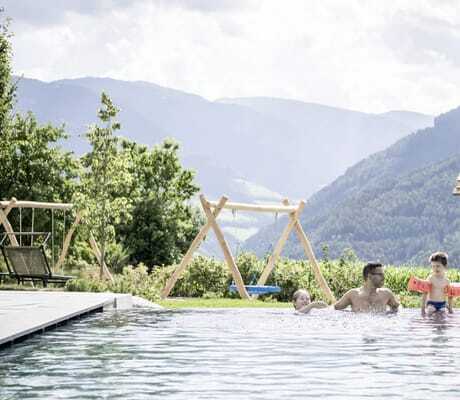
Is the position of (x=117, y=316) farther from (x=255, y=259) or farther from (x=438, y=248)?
(x=438, y=248)

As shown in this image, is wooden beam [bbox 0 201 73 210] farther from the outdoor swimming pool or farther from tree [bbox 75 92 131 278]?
the outdoor swimming pool

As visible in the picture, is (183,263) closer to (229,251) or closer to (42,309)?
(229,251)

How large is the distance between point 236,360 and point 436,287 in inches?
234

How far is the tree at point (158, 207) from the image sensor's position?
26.2 metres

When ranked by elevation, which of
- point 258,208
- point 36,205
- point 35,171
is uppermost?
point 35,171

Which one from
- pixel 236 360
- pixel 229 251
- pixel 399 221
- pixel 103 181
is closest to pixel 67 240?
pixel 103 181

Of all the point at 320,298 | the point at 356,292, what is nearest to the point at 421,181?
the point at 320,298

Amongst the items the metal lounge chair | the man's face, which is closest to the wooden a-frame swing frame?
the metal lounge chair

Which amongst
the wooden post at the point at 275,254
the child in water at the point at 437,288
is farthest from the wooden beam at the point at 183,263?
the child in water at the point at 437,288

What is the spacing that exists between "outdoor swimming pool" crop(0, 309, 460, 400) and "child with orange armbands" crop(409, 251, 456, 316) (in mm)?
1076

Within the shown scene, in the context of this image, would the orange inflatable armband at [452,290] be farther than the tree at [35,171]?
No

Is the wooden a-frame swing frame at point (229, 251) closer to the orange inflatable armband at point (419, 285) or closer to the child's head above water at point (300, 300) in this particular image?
the child's head above water at point (300, 300)

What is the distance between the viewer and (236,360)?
738cm

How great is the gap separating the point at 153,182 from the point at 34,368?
73.9ft
